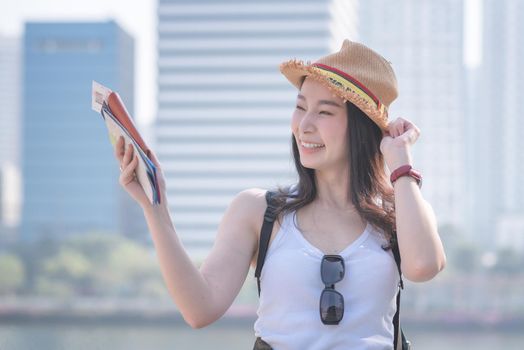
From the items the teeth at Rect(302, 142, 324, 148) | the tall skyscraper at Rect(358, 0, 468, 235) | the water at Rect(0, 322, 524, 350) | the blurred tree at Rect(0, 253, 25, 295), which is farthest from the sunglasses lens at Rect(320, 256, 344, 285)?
the tall skyscraper at Rect(358, 0, 468, 235)

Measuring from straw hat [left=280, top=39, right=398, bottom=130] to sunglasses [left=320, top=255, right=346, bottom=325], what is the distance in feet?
0.94

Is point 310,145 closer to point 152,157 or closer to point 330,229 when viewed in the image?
point 330,229

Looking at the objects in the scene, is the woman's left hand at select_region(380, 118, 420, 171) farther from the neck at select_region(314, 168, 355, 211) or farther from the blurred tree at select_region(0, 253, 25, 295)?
the blurred tree at select_region(0, 253, 25, 295)

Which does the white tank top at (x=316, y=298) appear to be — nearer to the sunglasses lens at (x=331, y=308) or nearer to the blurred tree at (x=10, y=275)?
the sunglasses lens at (x=331, y=308)

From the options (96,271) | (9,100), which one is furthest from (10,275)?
(9,100)

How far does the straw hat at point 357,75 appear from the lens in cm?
143

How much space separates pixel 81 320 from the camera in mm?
34688

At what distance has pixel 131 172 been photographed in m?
1.29

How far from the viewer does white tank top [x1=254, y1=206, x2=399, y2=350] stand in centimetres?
131

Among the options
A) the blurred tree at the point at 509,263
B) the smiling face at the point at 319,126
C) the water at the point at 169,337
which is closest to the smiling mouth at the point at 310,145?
the smiling face at the point at 319,126

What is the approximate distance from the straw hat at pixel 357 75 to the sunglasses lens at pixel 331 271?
272mm

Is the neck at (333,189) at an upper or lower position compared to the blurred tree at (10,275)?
upper

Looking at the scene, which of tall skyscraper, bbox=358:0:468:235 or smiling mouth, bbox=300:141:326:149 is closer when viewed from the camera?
smiling mouth, bbox=300:141:326:149

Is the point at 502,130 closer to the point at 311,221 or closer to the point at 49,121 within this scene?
the point at 49,121
